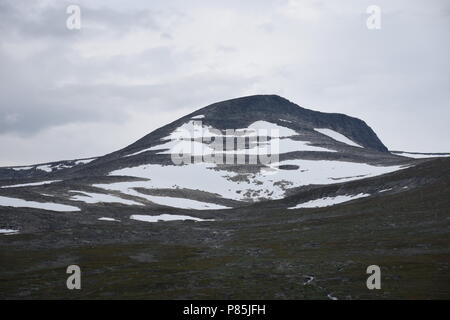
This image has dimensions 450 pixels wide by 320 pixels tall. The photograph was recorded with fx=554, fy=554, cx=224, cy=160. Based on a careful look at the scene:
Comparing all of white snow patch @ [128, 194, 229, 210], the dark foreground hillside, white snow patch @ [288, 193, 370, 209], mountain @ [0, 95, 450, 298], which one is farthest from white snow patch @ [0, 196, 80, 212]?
white snow patch @ [288, 193, 370, 209]

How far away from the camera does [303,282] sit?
50.7 meters

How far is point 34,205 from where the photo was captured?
110000 mm

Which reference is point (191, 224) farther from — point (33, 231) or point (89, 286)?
point (89, 286)

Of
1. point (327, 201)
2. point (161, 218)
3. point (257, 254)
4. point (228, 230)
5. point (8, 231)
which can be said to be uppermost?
point (327, 201)

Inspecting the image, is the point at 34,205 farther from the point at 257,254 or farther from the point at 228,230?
the point at 257,254

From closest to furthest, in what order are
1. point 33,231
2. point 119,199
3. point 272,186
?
point 33,231, point 119,199, point 272,186

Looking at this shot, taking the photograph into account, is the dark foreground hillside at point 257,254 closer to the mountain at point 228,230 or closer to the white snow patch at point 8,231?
the mountain at point 228,230

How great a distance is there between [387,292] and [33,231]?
63119 millimetres

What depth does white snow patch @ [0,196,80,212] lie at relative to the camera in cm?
10806

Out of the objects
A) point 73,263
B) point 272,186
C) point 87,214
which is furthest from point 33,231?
point 272,186

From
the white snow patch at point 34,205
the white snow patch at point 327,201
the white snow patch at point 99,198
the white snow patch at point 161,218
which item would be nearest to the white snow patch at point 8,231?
the white snow patch at point 34,205

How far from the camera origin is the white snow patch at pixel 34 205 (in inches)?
4254

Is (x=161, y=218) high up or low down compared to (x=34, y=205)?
down

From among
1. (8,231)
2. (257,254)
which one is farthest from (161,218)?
(257,254)
